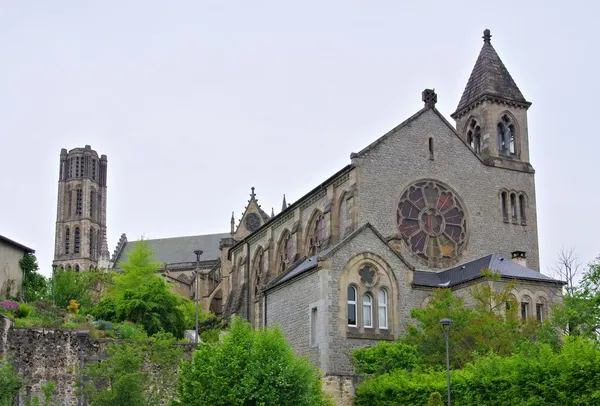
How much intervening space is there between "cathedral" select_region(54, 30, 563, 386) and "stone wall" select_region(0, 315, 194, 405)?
10.5 m

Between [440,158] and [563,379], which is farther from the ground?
[440,158]

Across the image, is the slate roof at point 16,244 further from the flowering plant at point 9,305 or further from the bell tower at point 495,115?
the bell tower at point 495,115

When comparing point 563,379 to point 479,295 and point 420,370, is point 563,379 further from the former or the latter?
point 479,295

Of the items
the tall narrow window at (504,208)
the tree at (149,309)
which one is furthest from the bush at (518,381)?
the tall narrow window at (504,208)

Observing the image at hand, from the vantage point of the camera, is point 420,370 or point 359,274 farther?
point 359,274

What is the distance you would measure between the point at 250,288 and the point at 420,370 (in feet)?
106

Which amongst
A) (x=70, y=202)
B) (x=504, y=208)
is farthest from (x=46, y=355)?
(x=70, y=202)

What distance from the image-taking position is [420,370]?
3731cm

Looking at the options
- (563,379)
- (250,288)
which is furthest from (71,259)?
(563,379)

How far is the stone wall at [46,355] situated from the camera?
36000mm

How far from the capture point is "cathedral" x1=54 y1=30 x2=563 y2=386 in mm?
41750

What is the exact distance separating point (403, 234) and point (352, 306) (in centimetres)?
1006

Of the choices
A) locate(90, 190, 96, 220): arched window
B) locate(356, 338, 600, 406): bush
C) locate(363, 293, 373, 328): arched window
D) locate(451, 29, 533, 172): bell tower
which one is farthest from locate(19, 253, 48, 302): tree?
locate(90, 190, 96, 220): arched window

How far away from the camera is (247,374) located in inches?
1250
